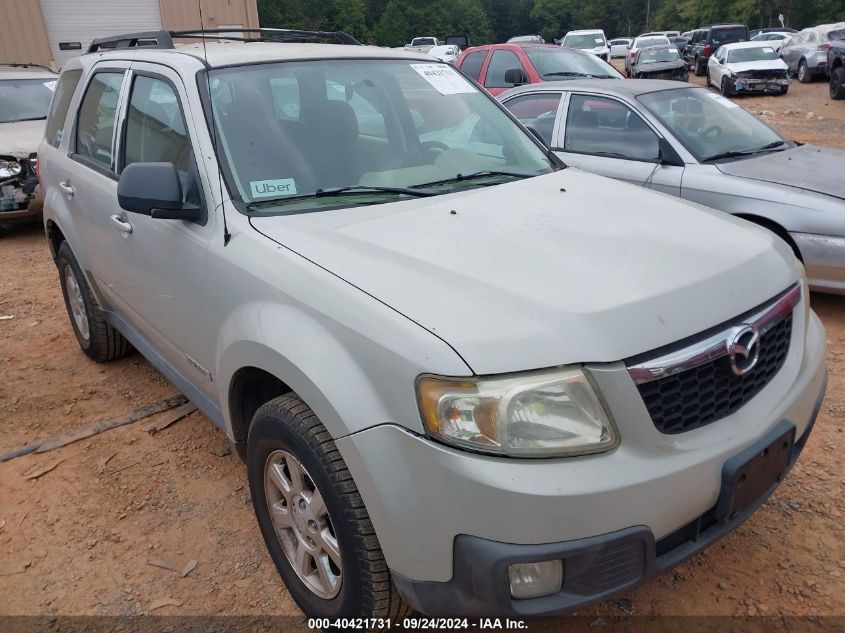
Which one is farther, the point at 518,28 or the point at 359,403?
the point at 518,28

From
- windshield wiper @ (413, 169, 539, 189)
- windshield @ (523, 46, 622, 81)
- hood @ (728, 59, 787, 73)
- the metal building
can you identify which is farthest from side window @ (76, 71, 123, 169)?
hood @ (728, 59, 787, 73)

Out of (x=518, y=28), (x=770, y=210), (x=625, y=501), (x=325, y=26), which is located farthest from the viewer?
(x=518, y=28)

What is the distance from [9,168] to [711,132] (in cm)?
712

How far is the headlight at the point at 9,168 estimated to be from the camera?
747 centimetres

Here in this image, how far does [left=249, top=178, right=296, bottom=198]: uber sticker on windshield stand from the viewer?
8.36 feet

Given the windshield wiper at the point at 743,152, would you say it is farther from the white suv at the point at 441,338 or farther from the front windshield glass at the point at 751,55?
the front windshield glass at the point at 751,55

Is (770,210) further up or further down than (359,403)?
further down

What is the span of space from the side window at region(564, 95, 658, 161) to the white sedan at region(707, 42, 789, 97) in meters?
14.7

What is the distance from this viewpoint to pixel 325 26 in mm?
51031

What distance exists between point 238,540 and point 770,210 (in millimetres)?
4005

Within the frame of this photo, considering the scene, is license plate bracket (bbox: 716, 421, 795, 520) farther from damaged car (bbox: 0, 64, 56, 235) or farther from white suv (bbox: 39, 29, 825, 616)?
damaged car (bbox: 0, 64, 56, 235)

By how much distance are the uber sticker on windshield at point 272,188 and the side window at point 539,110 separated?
12.9 feet

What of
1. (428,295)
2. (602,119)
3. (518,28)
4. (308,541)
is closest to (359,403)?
(428,295)

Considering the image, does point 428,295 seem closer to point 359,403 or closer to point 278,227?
point 359,403
